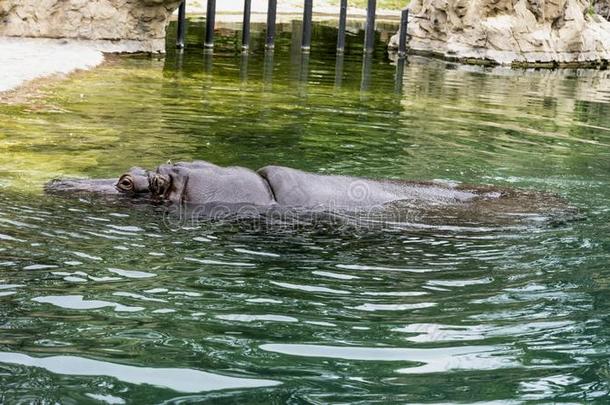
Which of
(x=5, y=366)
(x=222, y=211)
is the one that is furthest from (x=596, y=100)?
(x=5, y=366)

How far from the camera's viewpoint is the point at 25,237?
19.3ft

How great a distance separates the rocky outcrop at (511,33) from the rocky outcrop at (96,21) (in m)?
9.67

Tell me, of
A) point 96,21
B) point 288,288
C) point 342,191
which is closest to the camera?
point 288,288

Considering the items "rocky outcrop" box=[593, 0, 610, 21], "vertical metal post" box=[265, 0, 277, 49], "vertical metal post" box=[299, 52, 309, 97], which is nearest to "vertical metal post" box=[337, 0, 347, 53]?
"vertical metal post" box=[299, 52, 309, 97]

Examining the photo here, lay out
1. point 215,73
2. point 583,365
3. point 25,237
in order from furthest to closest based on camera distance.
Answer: point 215,73 → point 25,237 → point 583,365

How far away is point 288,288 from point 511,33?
24.3 meters

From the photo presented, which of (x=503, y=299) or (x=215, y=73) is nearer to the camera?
(x=503, y=299)

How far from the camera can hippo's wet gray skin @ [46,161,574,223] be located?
6.91 m

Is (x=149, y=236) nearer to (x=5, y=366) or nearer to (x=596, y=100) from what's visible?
(x=5, y=366)

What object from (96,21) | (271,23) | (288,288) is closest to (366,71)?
(271,23)

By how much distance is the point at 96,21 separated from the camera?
21.0 meters

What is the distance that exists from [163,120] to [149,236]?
617cm

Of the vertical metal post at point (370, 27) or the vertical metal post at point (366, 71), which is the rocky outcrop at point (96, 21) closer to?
the vertical metal post at point (366, 71)

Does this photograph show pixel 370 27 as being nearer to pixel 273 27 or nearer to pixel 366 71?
pixel 273 27
